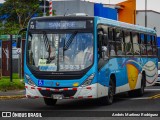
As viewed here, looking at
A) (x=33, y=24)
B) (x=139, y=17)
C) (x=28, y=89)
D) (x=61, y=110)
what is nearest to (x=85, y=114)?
(x=61, y=110)

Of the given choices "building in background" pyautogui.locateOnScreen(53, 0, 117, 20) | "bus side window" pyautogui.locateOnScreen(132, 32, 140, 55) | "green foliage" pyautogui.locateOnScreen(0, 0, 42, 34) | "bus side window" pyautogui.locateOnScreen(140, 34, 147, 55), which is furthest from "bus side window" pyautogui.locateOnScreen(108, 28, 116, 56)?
"building in background" pyautogui.locateOnScreen(53, 0, 117, 20)

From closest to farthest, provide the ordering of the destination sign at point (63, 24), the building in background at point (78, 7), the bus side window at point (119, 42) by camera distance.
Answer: the destination sign at point (63, 24), the bus side window at point (119, 42), the building in background at point (78, 7)

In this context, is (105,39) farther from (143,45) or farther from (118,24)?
(143,45)

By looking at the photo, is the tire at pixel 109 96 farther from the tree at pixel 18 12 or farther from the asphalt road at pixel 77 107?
the tree at pixel 18 12

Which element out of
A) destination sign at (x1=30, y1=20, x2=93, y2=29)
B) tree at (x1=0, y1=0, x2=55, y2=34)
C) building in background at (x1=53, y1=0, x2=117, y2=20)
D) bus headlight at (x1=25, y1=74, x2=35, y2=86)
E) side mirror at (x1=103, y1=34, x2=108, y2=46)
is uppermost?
building in background at (x1=53, y1=0, x2=117, y2=20)

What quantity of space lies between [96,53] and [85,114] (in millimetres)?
2702

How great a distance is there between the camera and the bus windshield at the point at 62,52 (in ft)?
62.5

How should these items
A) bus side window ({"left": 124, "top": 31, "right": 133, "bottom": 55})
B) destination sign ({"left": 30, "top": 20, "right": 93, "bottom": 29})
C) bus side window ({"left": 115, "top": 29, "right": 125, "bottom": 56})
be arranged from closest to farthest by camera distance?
destination sign ({"left": 30, "top": 20, "right": 93, "bottom": 29})
bus side window ({"left": 115, "top": 29, "right": 125, "bottom": 56})
bus side window ({"left": 124, "top": 31, "right": 133, "bottom": 55})

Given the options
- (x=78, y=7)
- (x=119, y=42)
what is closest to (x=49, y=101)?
(x=119, y=42)

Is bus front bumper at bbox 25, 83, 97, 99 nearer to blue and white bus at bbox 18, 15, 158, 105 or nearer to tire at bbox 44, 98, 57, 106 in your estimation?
blue and white bus at bbox 18, 15, 158, 105

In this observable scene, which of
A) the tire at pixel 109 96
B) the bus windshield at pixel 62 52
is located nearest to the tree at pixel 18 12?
the tire at pixel 109 96

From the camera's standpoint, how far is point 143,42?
26.4 m

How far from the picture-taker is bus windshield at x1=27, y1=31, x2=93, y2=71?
62.5 ft

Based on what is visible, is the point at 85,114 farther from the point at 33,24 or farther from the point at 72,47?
the point at 33,24
